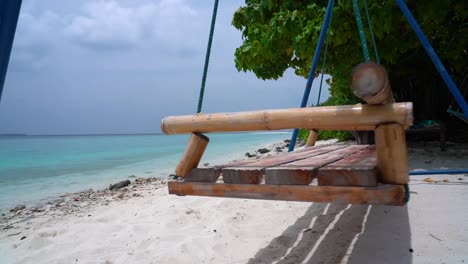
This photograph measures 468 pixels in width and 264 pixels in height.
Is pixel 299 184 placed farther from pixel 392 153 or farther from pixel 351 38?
pixel 351 38

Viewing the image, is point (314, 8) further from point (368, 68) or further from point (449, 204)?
point (368, 68)

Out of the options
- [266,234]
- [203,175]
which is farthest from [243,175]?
[266,234]

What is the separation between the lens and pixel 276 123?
5.53 feet

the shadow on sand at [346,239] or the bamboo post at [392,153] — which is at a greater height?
the bamboo post at [392,153]

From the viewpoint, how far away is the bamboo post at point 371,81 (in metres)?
1.26

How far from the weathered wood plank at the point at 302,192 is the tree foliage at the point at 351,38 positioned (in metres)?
4.11

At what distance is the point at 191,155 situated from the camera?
1.95 metres

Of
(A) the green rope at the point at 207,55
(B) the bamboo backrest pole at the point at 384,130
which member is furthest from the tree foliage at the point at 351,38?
(B) the bamboo backrest pole at the point at 384,130

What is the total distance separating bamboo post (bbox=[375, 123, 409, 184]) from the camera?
1348mm

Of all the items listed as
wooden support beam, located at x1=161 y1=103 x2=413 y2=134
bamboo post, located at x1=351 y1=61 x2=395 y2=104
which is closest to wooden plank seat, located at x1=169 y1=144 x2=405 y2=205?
wooden support beam, located at x1=161 y1=103 x2=413 y2=134

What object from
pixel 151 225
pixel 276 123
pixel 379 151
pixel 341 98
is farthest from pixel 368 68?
pixel 341 98

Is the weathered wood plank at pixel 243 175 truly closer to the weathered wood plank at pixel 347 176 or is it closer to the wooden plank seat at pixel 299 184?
the wooden plank seat at pixel 299 184

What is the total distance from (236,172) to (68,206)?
6274mm

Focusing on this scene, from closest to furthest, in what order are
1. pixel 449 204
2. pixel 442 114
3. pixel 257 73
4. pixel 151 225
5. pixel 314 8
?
pixel 449 204 → pixel 151 225 → pixel 314 8 → pixel 442 114 → pixel 257 73
